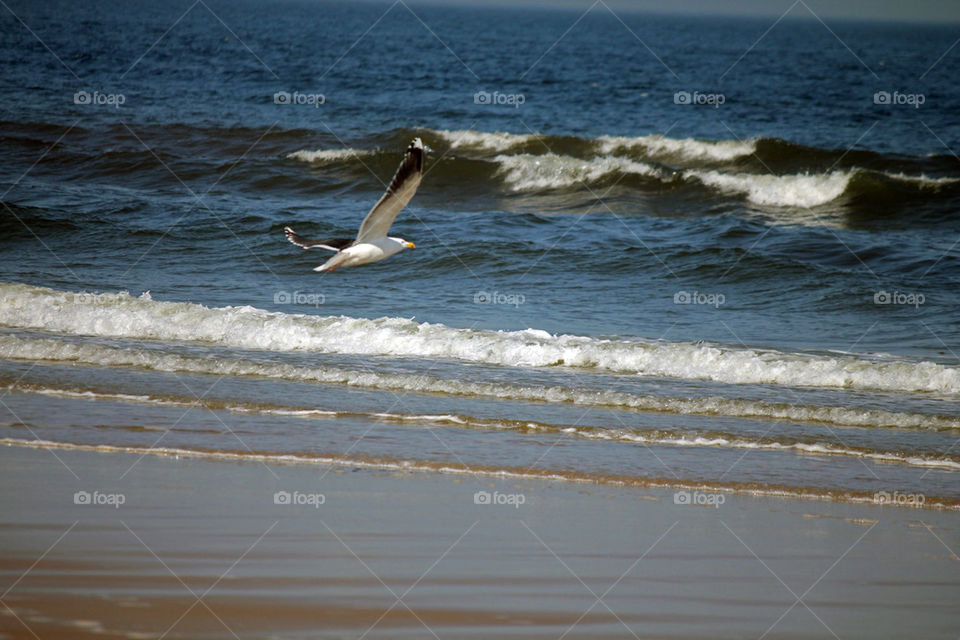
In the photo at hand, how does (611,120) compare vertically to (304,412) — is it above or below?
above

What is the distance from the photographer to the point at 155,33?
194ft

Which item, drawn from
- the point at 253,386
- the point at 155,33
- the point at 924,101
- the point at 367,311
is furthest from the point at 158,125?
the point at 155,33

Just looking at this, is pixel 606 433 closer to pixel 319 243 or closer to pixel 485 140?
pixel 319 243

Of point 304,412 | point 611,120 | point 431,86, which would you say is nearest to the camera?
point 304,412

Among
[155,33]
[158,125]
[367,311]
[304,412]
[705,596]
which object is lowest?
[705,596]

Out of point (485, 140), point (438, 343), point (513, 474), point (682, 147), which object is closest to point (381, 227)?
point (513, 474)

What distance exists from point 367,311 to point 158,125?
14.2 m

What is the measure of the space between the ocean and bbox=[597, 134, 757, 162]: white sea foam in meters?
0.08

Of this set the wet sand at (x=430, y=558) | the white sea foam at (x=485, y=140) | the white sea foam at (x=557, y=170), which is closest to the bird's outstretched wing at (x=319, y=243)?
the wet sand at (x=430, y=558)

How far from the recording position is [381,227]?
26.0ft

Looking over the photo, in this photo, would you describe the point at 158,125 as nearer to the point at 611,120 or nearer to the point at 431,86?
the point at 611,120

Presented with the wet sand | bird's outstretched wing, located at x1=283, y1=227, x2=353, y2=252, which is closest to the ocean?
the wet sand

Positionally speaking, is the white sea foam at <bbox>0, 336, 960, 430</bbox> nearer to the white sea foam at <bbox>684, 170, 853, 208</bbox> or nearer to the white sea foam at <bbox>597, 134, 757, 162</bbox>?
the white sea foam at <bbox>684, 170, 853, 208</bbox>

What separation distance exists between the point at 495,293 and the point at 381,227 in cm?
537
